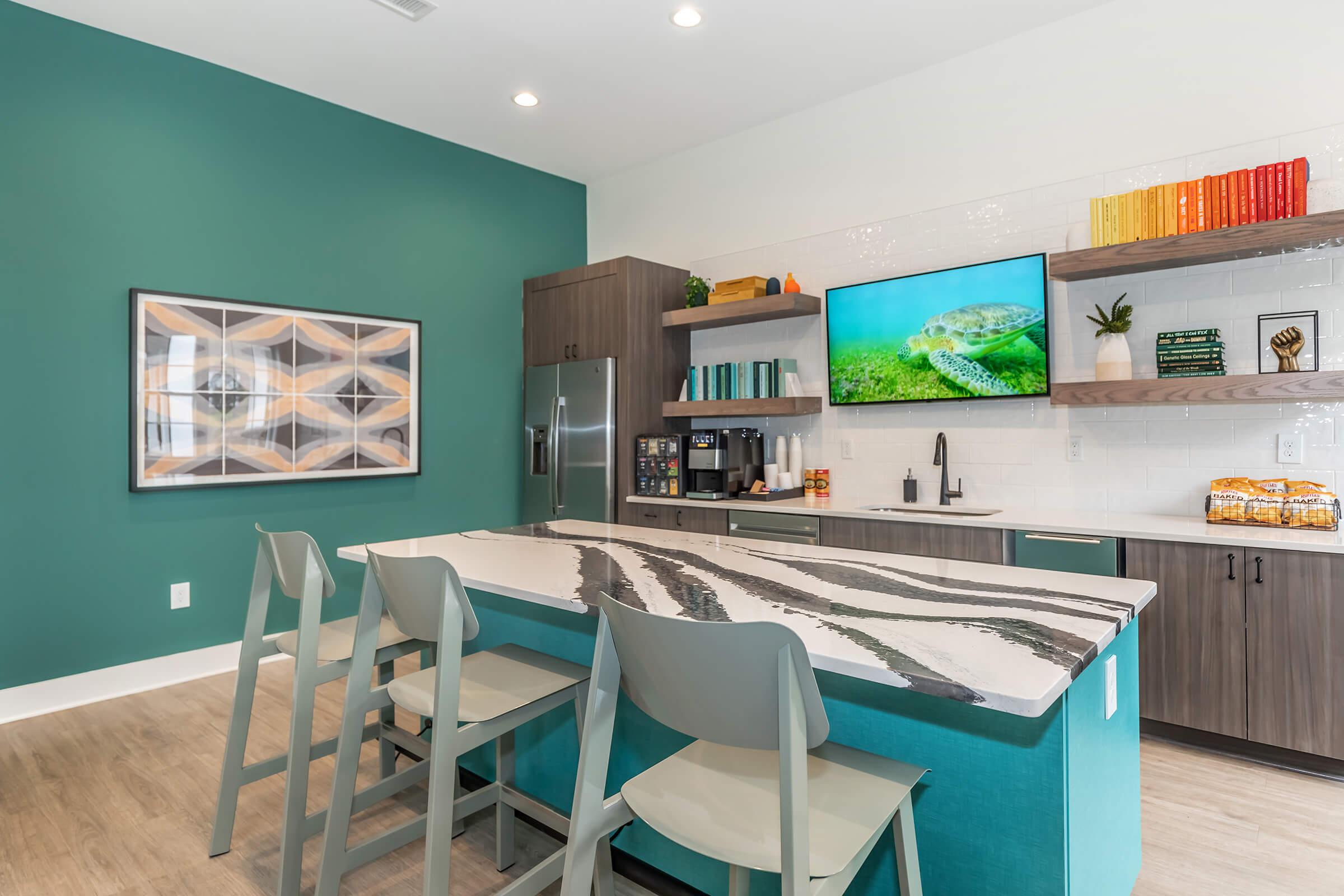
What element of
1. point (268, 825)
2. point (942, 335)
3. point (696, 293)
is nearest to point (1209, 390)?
point (942, 335)

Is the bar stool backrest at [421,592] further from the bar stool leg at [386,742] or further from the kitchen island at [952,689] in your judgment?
the bar stool leg at [386,742]

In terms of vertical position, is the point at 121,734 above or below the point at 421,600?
below

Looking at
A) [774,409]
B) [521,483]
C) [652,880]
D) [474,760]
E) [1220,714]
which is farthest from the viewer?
[521,483]

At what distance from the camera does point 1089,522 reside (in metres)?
2.97

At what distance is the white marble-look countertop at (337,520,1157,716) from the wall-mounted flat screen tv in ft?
5.99

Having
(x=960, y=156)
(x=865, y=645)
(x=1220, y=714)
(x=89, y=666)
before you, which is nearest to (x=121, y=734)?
(x=89, y=666)

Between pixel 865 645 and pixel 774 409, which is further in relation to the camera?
pixel 774 409

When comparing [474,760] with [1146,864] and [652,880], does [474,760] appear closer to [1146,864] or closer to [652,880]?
[652,880]

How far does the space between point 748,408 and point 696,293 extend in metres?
0.87

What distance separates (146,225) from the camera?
11.9ft

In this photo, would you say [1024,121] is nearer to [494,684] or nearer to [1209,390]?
[1209,390]

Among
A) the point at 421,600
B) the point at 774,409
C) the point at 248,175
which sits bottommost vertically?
the point at 421,600

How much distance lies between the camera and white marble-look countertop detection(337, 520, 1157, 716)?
1.15 m

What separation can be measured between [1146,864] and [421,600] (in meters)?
2.06
